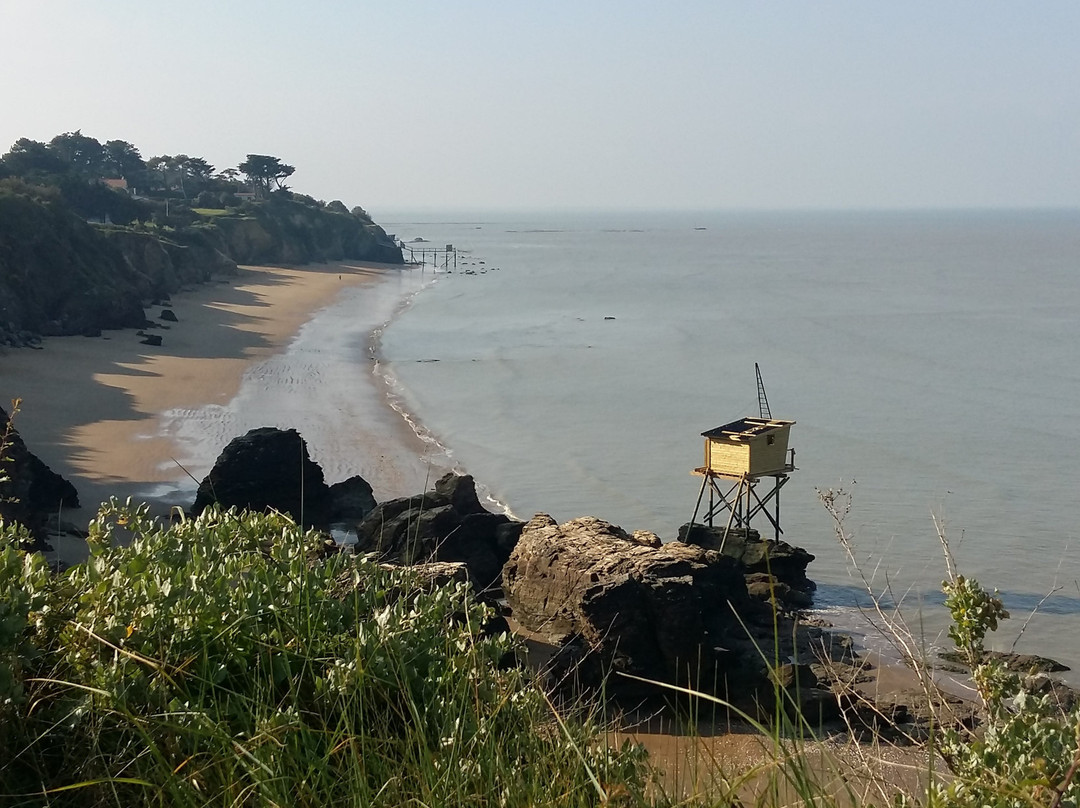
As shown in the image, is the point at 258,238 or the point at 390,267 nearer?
the point at 258,238

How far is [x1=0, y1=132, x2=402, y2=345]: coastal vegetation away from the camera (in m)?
47.2

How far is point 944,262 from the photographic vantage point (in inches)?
5079

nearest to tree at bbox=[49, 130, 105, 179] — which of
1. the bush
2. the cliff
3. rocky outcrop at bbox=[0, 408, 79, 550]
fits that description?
the cliff

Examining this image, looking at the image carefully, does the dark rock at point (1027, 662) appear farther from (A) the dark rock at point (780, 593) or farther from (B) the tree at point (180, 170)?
(B) the tree at point (180, 170)

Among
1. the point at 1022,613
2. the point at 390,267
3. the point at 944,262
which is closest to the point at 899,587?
the point at 1022,613

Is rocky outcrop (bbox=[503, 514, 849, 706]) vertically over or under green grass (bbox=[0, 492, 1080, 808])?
under

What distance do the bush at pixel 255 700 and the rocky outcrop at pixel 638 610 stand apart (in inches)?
380

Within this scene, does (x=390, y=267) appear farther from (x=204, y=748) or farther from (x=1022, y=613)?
(x=204, y=748)

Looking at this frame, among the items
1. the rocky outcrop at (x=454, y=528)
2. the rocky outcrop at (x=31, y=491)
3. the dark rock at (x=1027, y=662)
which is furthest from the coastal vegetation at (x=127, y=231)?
the dark rock at (x=1027, y=662)

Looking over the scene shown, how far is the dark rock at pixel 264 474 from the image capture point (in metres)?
22.0

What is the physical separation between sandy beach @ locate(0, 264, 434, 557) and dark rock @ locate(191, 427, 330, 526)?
200cm

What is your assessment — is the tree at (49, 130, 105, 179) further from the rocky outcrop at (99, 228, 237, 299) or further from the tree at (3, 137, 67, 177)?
the rocky outcrop at (99, 228, 237, 299)

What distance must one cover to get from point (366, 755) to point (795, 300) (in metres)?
81.8

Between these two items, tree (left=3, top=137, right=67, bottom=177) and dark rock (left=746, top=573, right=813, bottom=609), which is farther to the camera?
tree (left=3, top=137, right=67, bottom=177)
